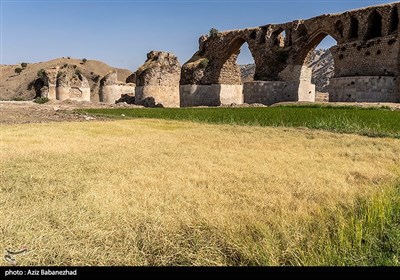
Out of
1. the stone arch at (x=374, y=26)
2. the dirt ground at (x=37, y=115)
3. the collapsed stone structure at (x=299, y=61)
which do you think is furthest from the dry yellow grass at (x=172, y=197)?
the stone arch at (x=374, y=26)

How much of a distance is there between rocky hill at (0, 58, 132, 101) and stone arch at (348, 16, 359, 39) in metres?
42.0

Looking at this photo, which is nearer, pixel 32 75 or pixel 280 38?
pixel 280 38

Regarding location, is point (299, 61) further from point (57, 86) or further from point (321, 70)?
point (321, 70)

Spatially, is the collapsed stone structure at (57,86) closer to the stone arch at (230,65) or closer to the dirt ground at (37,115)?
the dirt ground at (37,115)

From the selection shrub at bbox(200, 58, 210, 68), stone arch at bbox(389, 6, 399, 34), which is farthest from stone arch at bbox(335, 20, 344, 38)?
shrub at bbox(200, 58, 210, 68)

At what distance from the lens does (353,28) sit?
25.7 m

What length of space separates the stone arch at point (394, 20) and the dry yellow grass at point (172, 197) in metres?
19.9

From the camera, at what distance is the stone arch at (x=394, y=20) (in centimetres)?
2320

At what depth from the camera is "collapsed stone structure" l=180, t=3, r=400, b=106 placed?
2323 centimetres

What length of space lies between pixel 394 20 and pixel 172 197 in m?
24.9

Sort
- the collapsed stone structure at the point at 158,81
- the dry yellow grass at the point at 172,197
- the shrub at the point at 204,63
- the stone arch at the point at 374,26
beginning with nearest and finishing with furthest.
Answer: the dry yellow grass at the point at 172,197
the stone arch at the point at 374,26
the collapsed stone structure at the point at 158,81
the shrub at the point at 204,63

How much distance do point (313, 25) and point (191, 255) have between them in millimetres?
27803

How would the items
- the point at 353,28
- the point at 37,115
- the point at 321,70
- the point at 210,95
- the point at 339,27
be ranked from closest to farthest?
the point at 37,115 → the point at 353,28 → the point at 339,27 → the point at 210,95 → the point at 321,70

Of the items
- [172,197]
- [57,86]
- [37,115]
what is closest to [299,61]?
[37,115]
